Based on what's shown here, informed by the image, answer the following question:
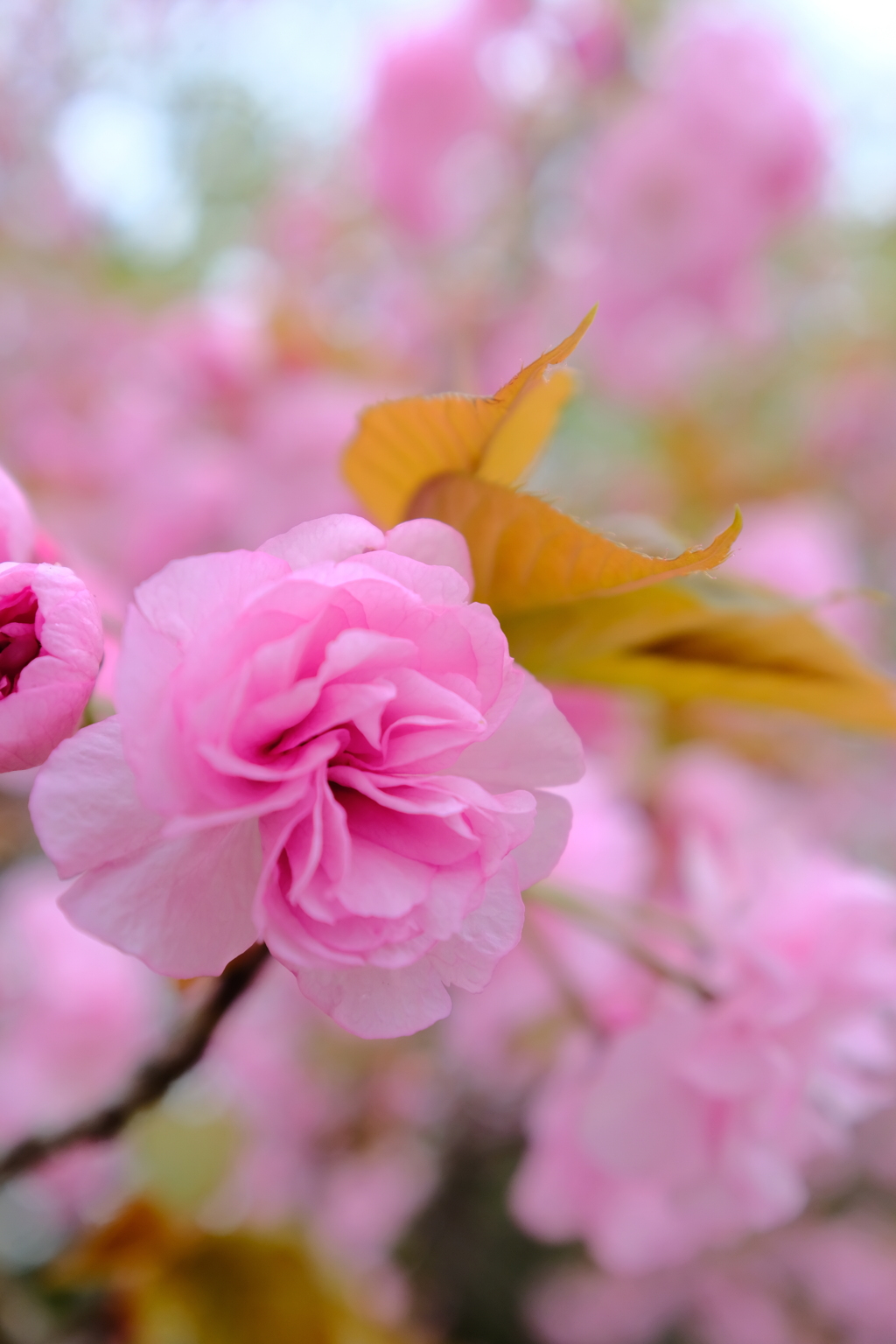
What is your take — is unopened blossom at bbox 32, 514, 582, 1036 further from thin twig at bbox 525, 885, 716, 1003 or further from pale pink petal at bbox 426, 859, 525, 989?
thin twig at bbox 525, 885, 716, 1003

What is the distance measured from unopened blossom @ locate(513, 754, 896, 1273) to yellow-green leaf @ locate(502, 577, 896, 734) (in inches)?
3.8

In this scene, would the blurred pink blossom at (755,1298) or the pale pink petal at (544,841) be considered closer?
the pale pink petal at (544,841)

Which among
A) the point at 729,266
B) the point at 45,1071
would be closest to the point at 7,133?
the point at 729,266

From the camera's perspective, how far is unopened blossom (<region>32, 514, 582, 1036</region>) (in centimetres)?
24

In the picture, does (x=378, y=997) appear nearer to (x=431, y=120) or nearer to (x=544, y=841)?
(x=544, y=841)

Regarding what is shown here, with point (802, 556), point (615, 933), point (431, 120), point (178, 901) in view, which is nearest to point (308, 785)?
point (178, 901)

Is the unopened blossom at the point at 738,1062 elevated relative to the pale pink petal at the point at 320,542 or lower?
lower

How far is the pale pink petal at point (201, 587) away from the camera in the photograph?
26cm

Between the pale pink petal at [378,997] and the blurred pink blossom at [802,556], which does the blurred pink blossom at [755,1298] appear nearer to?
the blurred pink blossom at [802,556]

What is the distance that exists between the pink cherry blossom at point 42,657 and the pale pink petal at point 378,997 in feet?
0.31

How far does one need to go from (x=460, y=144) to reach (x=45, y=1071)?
1.61 meters

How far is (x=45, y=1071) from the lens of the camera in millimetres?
1106

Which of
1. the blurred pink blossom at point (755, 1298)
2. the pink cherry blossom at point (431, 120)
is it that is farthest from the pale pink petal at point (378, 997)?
the pink cherry blossom at point (431, 120)

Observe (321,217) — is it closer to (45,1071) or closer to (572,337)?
(45,1071)
